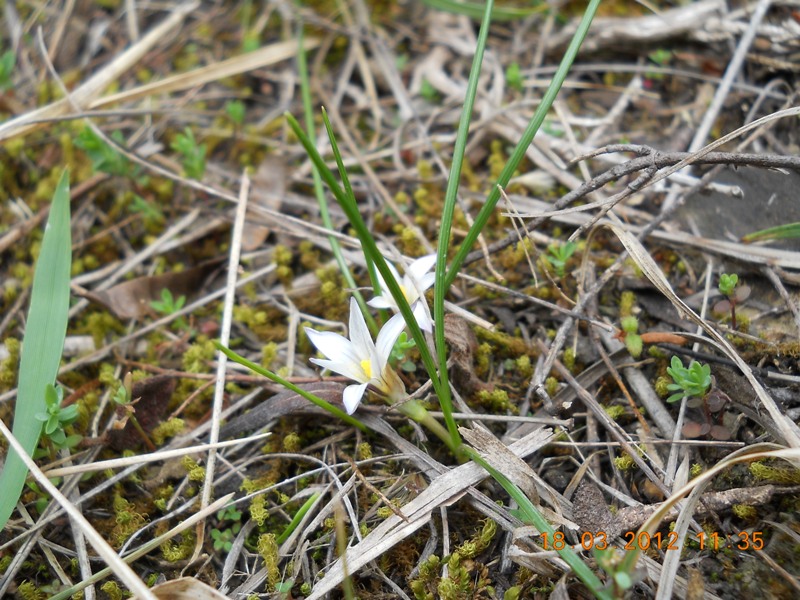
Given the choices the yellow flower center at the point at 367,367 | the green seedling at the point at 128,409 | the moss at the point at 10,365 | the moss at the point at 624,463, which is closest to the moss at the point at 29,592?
the green seedling at the point at 128,409

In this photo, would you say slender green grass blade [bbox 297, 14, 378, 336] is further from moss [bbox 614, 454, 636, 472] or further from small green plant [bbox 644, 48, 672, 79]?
small green plant [bbox 644, 48, 672, 79]

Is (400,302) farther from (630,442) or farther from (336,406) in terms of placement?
(630,442)

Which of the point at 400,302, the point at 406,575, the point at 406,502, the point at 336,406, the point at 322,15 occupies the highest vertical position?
the point at 322,15

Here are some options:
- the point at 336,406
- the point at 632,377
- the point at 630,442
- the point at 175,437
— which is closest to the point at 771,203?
the point at 632,377

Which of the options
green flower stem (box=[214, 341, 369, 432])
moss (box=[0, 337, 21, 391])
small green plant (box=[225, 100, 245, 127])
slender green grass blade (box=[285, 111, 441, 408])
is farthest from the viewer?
small green plant (box=[225, 100, 245, 127])

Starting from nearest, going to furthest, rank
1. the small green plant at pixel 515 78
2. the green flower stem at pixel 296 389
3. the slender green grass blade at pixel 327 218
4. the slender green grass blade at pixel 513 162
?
the green flower stem at pixel 296 389
the slender green grass blade at pixel 513 162
the slender green grass blade at pixel 327 218
the small green plant at pixel 515 78

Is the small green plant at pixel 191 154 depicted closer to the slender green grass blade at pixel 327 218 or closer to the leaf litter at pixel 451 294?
the leaf litter at pixel 451 294

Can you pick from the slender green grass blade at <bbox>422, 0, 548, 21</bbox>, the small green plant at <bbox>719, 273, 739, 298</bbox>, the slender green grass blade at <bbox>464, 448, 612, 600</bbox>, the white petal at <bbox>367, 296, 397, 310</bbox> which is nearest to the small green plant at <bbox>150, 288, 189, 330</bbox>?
the white petal at <bbox>367, 296, 397, 310</bbox>
